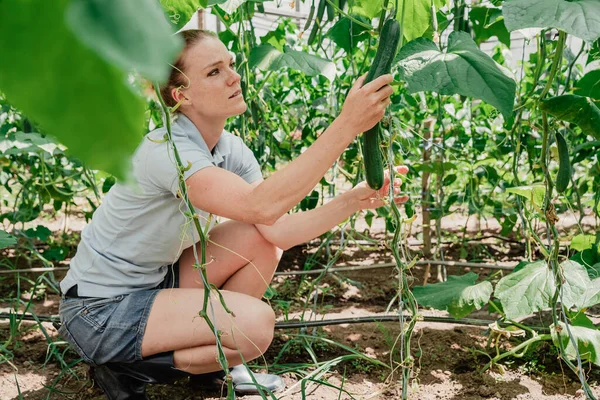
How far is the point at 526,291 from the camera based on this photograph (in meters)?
1.70

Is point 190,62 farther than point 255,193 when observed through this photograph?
Yes

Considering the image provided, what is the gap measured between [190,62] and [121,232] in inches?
18.0

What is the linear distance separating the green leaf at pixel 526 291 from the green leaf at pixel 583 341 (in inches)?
3.0

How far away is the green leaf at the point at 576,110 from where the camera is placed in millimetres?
1371

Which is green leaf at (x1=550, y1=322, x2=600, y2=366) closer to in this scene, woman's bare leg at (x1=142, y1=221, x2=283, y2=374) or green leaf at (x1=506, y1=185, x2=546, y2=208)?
green leaf at (x1=506, y1=185, x2=546, y2=208)

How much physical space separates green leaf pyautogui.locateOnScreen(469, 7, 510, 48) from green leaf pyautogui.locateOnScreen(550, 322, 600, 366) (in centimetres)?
99

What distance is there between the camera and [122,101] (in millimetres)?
137

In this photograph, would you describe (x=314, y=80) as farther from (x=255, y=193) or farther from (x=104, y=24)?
(x=104, y=24)

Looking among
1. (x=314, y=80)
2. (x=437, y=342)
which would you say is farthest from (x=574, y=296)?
(x=314, y=80)

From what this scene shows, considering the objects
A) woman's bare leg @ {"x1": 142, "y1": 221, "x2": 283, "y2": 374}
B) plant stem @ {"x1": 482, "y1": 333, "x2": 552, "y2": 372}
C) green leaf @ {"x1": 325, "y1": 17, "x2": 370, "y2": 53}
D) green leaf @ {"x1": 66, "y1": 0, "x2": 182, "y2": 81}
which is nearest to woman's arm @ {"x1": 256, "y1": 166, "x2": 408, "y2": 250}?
woman's bare leg @ {"x1": 142, "y1": 221, "x2": 283, "y2": 374}

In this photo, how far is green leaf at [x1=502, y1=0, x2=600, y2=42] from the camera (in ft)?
3.16

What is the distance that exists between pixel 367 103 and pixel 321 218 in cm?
60

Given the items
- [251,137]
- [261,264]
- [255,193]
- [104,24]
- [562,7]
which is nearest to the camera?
[104,24]

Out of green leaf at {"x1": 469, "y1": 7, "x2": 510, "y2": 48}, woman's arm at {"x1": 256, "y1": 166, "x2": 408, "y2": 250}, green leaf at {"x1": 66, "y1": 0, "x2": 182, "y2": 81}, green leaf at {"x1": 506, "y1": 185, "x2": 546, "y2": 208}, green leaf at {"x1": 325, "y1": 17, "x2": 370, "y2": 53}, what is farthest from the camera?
green leaf at {"x1": 325, "y1": 17, "x2": 370, "y2": 53}
